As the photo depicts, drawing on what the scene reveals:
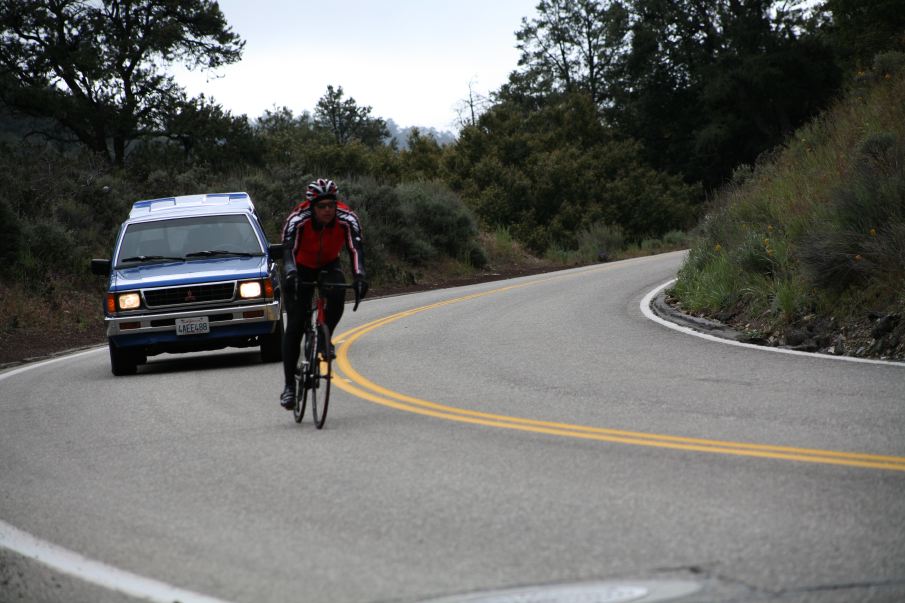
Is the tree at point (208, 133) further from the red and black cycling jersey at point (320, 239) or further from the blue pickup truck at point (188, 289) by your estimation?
the red and black cycling jersey at point (320, 239)

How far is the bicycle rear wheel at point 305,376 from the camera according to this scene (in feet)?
30.5

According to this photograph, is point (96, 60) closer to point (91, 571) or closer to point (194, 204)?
point (194, 204)

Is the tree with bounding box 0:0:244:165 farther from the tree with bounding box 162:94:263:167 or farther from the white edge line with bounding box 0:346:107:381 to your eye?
the white edge line with bounding box 0:346:107:381

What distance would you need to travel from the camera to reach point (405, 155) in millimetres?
64812

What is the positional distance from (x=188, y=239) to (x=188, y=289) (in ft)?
4.41

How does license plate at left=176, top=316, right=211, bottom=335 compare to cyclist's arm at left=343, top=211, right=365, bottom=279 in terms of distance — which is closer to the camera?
cyclist's arm at left=343, top=211, right=365, bottom=279

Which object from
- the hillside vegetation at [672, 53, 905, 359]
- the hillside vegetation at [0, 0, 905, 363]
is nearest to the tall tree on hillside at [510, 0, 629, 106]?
the hillside vegetation at [0, 0, 905, 363]

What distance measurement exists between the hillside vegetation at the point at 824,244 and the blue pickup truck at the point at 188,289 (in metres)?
6.08

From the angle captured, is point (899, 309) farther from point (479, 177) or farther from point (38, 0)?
point (479, 177)

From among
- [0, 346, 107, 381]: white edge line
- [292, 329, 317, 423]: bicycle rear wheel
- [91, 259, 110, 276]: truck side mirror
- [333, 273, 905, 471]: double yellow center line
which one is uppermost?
[91, 259, 110, 276]: truck side mirror

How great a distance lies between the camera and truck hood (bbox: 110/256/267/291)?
13727mm

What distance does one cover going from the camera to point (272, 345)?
1421 cm

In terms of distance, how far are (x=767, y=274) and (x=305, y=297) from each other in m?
8.10

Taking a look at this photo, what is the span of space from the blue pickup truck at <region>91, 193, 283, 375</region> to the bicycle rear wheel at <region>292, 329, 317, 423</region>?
4240 mm
